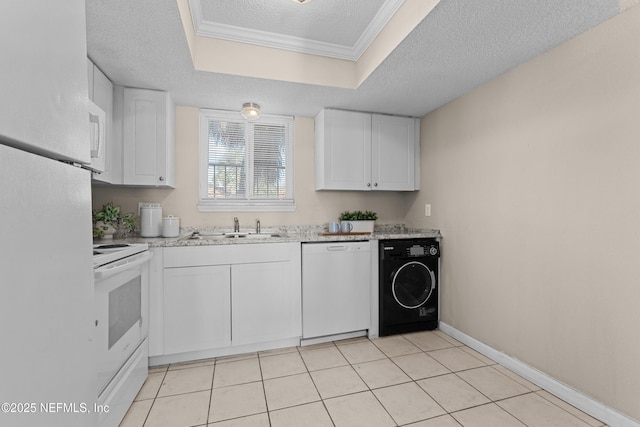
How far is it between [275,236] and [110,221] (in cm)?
150

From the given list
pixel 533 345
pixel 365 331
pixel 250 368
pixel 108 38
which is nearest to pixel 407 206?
pixel 365 331

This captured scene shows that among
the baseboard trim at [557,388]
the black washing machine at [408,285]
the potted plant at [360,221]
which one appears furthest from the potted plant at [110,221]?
the baseboard trim at [557,388]

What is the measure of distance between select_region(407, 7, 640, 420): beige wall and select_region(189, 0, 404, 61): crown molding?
111 cm

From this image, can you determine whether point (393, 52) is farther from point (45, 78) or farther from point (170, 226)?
point (170, 226)

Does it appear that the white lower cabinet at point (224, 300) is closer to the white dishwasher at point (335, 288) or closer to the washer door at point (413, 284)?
the white dishwasher at point (335, 288)

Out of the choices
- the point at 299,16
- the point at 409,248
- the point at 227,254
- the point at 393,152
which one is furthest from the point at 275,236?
the point at 299,16

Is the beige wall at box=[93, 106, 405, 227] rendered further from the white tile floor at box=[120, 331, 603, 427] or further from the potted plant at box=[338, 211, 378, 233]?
the white tile floor at box=[120, 331, 603, 427]

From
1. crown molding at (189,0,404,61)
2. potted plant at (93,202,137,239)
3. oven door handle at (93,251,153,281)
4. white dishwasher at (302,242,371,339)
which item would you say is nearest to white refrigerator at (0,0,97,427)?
oven door handle at (93,251,153,281)

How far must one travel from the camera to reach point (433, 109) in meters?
3.04

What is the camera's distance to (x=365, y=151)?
3.12 m

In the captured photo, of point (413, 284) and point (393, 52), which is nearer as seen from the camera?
point (393, 52)

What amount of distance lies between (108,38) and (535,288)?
11.0 ft

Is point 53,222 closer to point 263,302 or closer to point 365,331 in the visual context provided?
point 263,302

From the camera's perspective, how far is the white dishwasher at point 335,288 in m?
2.55
